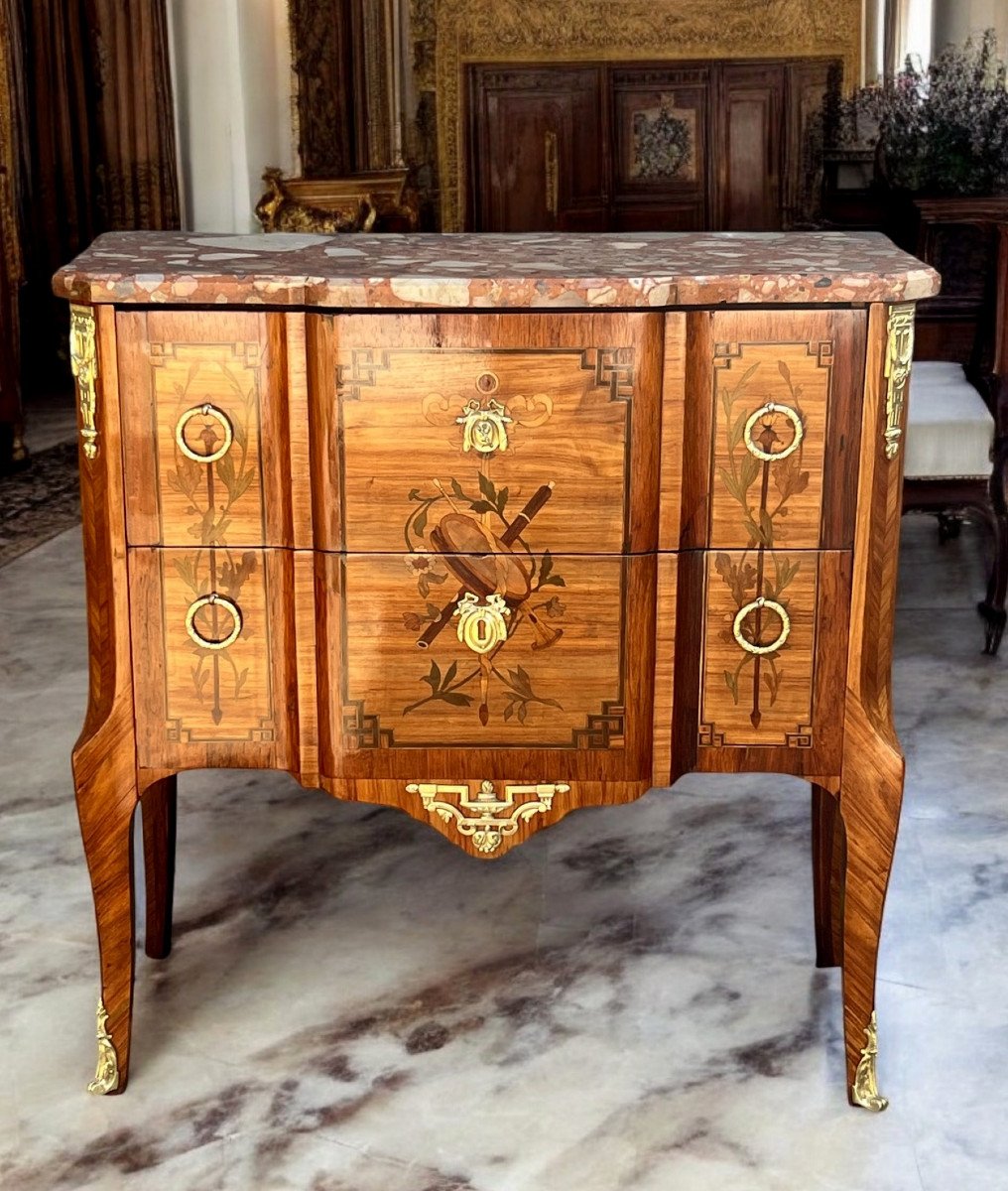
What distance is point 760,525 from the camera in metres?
2.05

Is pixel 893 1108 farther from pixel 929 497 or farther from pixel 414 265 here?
pixel 929 497

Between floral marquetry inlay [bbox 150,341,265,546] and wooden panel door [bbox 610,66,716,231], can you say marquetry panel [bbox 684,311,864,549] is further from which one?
wooden panel door [bbox 610,66,716,231]

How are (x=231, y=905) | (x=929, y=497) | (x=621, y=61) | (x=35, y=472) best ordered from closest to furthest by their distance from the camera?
1. (x=231, y=905)
2. (x=929, y=497)
3. (x=35, y=472)
4. (x=621, y=61)

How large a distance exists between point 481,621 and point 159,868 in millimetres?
849

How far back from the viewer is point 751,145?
11234 millimetres

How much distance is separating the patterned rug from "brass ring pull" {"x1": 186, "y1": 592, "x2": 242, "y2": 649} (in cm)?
319

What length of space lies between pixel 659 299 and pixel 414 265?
33 cm

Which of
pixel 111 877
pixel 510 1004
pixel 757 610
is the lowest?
pixel 510 1004

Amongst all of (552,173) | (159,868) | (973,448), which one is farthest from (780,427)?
(552,173)

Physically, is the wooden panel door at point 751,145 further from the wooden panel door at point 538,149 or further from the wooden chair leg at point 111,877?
the wooden chair leg at point 111,877

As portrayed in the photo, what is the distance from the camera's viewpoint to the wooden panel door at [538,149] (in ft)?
36.8

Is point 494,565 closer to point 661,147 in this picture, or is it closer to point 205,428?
point 205,428

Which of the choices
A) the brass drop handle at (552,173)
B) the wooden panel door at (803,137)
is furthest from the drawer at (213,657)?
the brass drop handle at (552,173)

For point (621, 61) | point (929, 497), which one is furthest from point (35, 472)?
point (621, 61)
